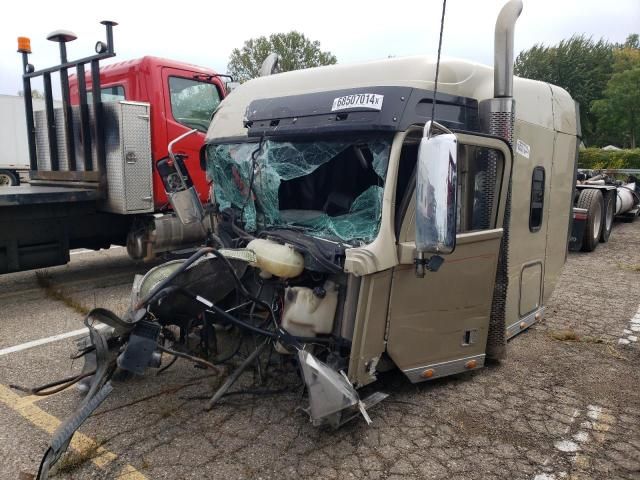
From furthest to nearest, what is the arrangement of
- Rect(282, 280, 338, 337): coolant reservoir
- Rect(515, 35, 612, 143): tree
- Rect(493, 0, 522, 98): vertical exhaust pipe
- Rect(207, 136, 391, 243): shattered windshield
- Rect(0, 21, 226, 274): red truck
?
Rect(515, 35, 612, 143): tree
Rect(0, 21, 226, 274): red truck
Rect(493, 0, 522, 98): vertical exhaust pipe
Rect(207, 136, 391, 243): shattered windshield
Rect(282, 280, 338, 337): coolant reservoir

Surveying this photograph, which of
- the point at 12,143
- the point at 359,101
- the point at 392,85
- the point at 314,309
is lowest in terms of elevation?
the point at 314,309

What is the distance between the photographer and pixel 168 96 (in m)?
6.51

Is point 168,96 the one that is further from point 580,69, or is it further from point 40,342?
point 580,69

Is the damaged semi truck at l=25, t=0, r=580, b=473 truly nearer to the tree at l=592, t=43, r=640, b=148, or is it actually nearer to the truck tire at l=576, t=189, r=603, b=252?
the truck tire at l=576, t=189, r=603, b=252

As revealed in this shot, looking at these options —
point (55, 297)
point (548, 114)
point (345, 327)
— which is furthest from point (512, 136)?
point (55, 297)

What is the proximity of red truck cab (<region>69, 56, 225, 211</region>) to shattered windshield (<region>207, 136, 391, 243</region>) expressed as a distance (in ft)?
7.83

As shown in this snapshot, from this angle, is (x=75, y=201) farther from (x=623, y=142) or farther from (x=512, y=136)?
(x=623, y=142)

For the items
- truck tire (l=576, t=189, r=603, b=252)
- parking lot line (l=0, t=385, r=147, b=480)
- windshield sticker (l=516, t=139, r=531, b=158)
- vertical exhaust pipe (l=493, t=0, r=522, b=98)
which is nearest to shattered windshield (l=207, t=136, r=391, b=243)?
vertical exhaust pipe (l=493, t=0, r=522, b=98)

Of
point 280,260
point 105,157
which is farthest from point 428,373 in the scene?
point 105,157

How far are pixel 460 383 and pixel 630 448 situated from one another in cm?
111

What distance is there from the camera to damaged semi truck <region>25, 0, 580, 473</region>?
116 inches

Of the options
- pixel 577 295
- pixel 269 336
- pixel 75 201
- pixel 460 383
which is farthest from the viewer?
pixel 577 295

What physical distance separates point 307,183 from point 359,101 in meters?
1.07

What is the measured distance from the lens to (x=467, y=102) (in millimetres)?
3506
